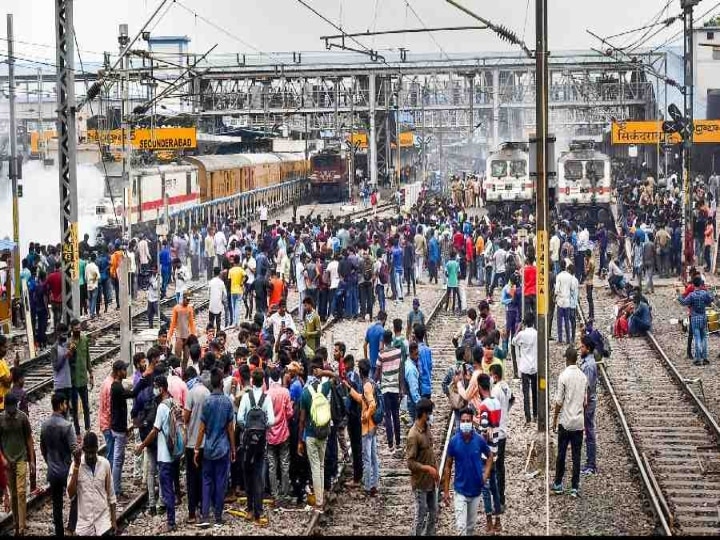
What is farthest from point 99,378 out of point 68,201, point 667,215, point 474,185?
point 474,185

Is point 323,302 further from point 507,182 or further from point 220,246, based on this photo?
point 507,182

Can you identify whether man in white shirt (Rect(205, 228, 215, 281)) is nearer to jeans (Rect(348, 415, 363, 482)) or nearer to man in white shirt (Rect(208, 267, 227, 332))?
man in white shirt (Rect(208, 267, 227, 332))

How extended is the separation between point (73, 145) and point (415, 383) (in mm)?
7035

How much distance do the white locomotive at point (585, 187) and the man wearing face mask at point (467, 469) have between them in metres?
35.2

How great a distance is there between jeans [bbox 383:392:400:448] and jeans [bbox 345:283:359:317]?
10300 mm

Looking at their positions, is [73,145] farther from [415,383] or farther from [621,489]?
[621,489]

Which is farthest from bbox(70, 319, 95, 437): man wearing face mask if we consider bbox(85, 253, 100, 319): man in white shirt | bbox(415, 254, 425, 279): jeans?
bbox(415, 254, 425, 279): jeans

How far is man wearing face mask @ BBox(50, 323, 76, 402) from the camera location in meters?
15.1

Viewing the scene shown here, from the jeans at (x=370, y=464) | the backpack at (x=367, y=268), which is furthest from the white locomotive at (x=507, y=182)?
the jeans at (x=370, y=464)

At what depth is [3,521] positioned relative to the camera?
1223 cm

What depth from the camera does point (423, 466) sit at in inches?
416

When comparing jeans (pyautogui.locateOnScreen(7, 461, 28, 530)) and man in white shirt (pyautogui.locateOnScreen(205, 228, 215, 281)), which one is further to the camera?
man in white shirt (pyautogui.locateOnScreen(205, 228, 215, 281))

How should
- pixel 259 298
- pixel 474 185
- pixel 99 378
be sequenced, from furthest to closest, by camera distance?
pixel 474 185
pixel 259 298
pixel 99 378

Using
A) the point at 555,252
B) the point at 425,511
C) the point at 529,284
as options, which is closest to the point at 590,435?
the point at 425,511
